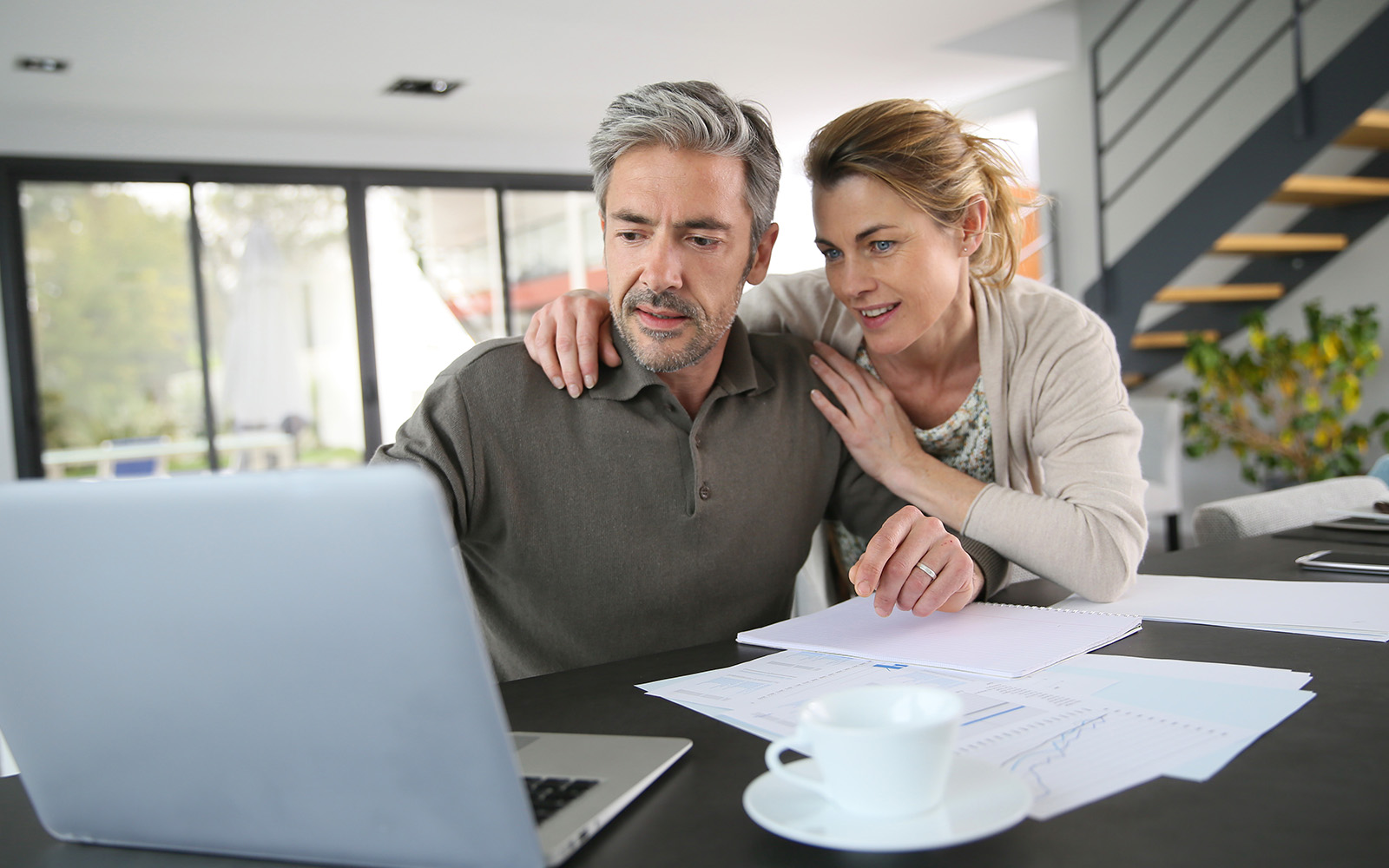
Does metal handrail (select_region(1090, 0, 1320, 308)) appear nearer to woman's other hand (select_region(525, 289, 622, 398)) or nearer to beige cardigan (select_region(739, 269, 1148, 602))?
beige cardigan (select_region(739, 269, 1148, 602))

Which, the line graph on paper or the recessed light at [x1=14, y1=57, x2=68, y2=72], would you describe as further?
the recessed light at [x1=14, y1=57, x2=68, y2=72]

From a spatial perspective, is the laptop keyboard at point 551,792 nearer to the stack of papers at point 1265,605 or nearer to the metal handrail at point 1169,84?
the stack of papers at point 1265,605

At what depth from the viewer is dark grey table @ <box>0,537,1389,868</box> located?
58 centimetres

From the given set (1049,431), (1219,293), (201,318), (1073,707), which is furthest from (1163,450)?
(201,318)

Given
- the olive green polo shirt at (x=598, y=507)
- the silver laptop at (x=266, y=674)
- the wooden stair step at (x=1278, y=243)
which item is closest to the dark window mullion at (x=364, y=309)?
the wooden stair step at (x=1278, y=243)

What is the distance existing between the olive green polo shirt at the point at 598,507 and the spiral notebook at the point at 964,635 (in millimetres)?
265

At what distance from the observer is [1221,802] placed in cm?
64

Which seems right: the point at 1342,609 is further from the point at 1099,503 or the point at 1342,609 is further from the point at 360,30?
the point at 360,30

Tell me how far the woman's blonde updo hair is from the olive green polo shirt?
415 millimetres

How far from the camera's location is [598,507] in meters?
1.43

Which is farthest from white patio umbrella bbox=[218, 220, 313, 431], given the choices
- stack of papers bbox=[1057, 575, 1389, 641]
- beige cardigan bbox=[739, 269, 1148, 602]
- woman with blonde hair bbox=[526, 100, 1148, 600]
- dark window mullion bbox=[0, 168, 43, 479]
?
stack of papers bbox=[1057, 575, 1389, 641]

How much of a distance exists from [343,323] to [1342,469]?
5.72m

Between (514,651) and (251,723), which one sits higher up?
(251,723)

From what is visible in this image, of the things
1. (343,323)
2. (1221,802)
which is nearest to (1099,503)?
(1221,802)
